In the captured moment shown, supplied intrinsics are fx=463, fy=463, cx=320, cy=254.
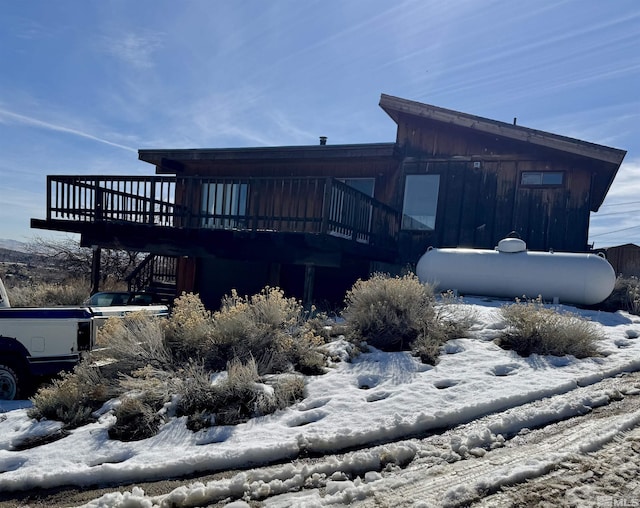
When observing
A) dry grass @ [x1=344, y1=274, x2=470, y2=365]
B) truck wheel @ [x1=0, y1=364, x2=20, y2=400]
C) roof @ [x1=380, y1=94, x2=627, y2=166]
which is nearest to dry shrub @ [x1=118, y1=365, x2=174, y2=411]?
truck wheel @ [x1=0, y1=364, x2=20, y2=400]

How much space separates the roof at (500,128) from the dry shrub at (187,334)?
338 inches

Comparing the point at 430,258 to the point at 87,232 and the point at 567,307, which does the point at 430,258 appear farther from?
the point at 87,232

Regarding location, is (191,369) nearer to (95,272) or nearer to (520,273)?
(520,273)

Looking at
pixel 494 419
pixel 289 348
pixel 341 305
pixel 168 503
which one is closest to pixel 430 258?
pixel 341 305

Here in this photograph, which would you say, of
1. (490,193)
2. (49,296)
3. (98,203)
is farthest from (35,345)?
(490,193)

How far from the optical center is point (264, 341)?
5387mm

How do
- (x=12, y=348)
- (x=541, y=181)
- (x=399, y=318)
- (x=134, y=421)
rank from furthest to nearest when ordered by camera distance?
(x=541, y=181)
(x=399, y=318)
(x=12, y=348)
(x=134, y=421)

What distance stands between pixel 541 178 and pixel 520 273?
350 cm

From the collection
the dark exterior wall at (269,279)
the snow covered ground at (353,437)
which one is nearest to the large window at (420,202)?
the dark exterior wall at (269,279)

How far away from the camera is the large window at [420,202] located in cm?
1209

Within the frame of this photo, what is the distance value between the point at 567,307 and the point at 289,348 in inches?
218

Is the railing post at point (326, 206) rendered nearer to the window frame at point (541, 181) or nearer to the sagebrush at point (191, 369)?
the sagebrush at point (191, 369)

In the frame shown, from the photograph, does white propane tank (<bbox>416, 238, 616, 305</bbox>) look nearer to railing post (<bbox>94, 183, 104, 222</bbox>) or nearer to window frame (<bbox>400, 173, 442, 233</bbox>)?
window frame (<bbox>400, 173, 442, 233</bbox>)

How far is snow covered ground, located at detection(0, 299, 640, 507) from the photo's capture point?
2.93 m
